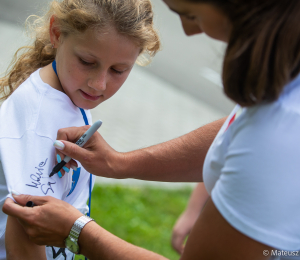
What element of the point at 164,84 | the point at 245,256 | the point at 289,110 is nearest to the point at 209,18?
the point at 289,110

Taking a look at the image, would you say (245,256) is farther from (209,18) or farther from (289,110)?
(209,18)

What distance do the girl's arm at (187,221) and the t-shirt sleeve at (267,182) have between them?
144cm

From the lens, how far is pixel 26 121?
4.64 feet

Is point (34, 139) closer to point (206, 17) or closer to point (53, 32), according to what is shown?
point (53, 32)

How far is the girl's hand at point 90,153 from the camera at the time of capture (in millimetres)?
1467

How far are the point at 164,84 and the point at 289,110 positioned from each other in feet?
23.2

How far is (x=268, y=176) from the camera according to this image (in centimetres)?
94

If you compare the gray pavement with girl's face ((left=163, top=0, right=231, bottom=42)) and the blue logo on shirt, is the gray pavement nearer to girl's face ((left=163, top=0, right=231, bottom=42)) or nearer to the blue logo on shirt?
the blue logo on shirt

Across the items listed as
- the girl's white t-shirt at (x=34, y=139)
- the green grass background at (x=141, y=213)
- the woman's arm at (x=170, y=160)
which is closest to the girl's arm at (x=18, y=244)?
the girl's white t-shirt at (x=34, y=139)

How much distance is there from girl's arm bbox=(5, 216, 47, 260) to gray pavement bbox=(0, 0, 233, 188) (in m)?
3.24

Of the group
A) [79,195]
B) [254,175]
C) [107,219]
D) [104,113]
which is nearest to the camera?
[254,175]

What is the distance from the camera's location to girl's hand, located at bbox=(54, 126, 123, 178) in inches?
57.7
